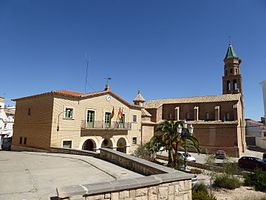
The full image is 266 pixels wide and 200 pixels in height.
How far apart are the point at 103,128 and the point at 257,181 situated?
655 inches

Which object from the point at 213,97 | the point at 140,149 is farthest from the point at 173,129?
the point at 213,97

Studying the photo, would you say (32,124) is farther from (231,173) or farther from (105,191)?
(105,191)

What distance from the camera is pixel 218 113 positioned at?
35.2 meters

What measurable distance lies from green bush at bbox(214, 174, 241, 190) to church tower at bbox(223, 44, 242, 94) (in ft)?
109

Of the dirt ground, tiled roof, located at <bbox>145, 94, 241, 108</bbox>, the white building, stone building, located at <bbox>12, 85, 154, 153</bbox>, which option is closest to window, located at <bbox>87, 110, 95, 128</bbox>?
stone building, located at <bbox>12, 85, 154, 153</bbox>

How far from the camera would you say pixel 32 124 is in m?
22.1

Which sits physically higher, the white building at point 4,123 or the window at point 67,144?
the white building at point 4,123

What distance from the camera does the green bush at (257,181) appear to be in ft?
39.7

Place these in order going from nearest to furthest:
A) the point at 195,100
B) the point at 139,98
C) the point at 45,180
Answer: the point at 45,180, the point at 195,100, the point at 139,98

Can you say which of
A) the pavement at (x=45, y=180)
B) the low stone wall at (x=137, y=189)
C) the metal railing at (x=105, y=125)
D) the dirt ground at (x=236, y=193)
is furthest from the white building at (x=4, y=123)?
the low stone wall at (x=137, y=189)

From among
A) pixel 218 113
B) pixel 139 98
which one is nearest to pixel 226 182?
pixel 218 113

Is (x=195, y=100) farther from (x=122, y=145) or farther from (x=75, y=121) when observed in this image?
(x=75, y=121)

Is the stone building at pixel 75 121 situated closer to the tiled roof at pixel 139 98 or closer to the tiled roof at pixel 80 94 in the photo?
the tiled roof at pixel 80 94

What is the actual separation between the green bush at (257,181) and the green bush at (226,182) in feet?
2.98
